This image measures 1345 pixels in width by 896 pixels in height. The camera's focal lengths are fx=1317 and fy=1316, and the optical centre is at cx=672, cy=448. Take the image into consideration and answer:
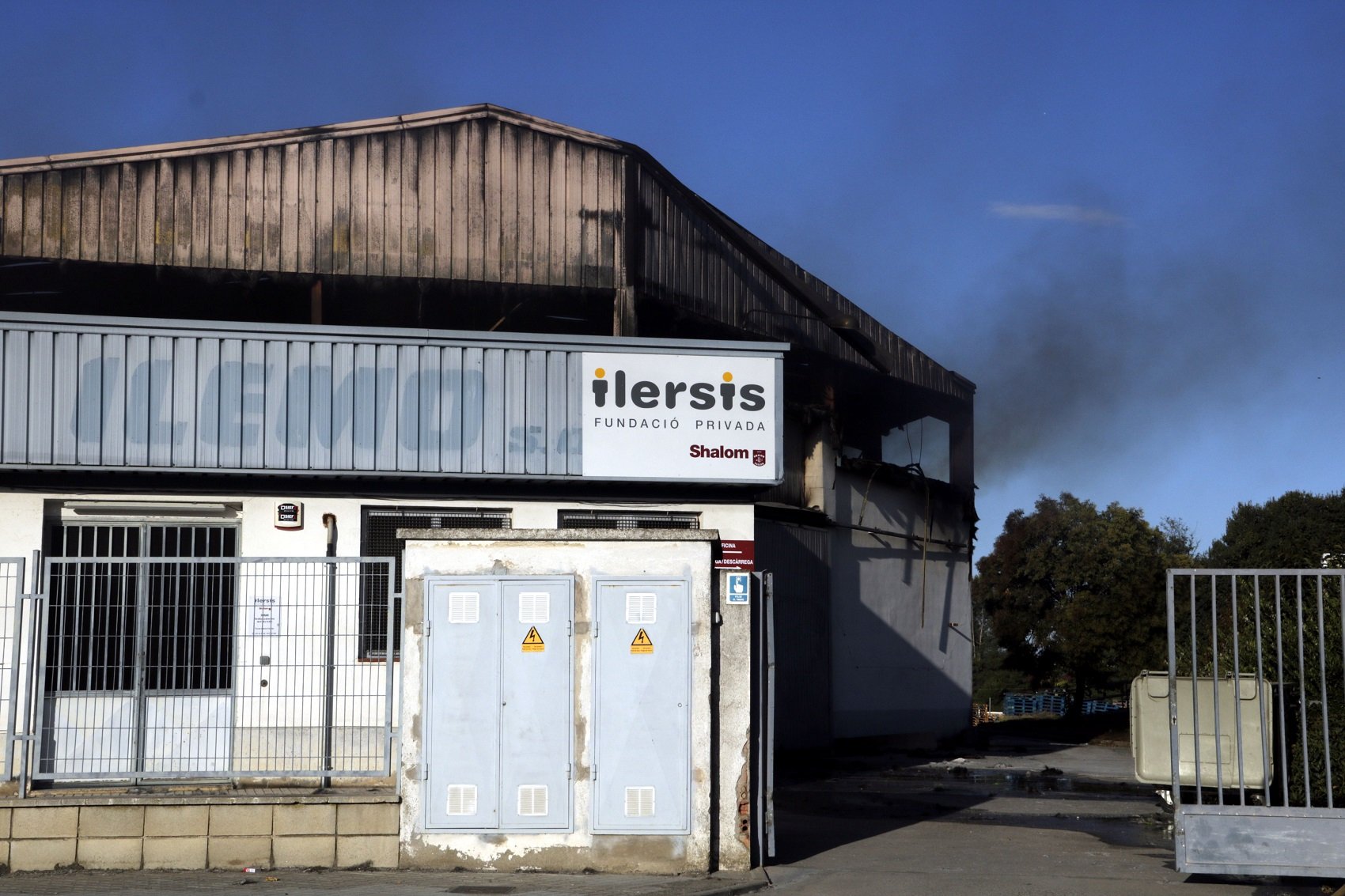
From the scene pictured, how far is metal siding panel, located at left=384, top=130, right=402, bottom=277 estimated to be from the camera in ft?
64.3

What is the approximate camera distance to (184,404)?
13227 millimetres

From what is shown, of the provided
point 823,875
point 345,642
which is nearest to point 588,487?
point 345,642

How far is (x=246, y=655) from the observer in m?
10.8

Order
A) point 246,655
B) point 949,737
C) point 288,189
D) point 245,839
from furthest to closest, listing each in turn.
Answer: point 949,737 → point 288,189 → point 246,655 → point 245,839

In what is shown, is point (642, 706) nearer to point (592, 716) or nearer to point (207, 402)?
point (592, 716)

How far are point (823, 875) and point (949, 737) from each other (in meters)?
17.8

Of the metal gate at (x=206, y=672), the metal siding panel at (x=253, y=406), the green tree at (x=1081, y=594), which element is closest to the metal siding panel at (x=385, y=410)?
the metal siding panel at (x=253, y=406)

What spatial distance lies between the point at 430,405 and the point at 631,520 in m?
2.56

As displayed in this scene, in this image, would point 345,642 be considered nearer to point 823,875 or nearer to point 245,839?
point 245,839

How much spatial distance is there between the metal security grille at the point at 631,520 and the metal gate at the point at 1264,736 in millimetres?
5298

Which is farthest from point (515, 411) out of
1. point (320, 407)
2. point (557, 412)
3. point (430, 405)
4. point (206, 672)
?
point (206, 672)

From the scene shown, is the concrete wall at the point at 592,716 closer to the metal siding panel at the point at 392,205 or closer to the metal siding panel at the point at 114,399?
the metal siding panel at the point at 114,399

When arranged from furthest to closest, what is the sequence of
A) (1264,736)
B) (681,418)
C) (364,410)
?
(681,418), (364,410), (1264,736)

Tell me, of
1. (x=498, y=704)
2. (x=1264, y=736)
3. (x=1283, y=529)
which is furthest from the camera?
(x=1283, y=529)
